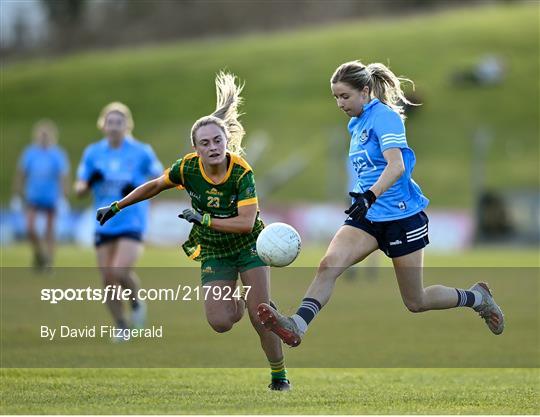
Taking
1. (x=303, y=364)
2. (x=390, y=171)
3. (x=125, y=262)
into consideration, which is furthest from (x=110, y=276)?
(x=390, y=171)

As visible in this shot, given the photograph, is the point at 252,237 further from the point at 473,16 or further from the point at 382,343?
the point at 473,16

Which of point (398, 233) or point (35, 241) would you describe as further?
point (35, 241)

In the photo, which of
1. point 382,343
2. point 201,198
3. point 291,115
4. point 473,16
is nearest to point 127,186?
point 382,343

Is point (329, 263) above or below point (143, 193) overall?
below

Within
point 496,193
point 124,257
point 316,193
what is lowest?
point 124,257

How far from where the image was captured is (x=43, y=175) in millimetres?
21141

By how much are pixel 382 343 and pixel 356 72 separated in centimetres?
417

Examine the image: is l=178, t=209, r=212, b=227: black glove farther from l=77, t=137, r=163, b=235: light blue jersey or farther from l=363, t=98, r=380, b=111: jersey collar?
l=77, t=137, r=163, b=235: light blue jersey

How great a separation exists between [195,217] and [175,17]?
183 feet

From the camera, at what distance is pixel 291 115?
46594mm

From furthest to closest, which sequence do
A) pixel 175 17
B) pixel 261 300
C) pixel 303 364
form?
pixel 175 17, pixel 303 364, pixel 261 300

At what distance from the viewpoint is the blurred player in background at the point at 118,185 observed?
1159cm

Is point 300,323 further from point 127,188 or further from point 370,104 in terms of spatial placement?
point 127,188

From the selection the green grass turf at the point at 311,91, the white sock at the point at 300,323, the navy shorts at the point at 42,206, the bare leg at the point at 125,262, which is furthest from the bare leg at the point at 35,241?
the green grass turf at the point at 311,91
